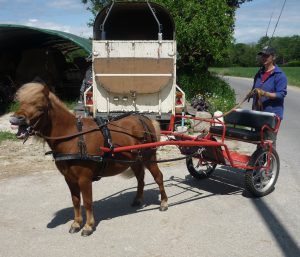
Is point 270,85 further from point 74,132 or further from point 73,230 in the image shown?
point 73,230

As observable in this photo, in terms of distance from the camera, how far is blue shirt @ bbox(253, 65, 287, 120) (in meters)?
5.86

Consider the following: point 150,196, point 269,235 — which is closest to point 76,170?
point 150,196

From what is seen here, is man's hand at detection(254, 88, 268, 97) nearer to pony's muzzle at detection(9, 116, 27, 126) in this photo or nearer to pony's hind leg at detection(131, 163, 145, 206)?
pony's hind leg at detection(131, 163, 145, 206)

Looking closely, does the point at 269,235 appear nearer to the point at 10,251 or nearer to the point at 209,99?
the point at 10,251

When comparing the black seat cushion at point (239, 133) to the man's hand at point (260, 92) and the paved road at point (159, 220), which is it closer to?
the man's hand at point (260, 92)

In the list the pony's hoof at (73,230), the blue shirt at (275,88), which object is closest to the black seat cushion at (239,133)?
the blue shirt at (275,88)

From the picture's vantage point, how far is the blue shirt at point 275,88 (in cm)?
586

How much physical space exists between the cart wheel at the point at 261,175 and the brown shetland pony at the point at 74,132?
4.93 feet

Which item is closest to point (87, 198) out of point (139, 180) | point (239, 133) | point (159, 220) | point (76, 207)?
point (76, 207)

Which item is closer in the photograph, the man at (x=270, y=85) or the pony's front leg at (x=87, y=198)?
the pony's front leg at (x=87, y=198)

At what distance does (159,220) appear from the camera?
519cm

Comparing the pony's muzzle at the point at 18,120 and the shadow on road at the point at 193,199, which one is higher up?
→ the pony's muzzle at the point at 18,120

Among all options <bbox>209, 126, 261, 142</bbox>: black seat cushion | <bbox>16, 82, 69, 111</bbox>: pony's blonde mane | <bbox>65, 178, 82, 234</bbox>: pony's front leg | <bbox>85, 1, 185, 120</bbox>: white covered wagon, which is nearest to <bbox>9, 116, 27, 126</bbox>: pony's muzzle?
<bbox>16, 82, 69, 111</bbox>: pony's blonde mane

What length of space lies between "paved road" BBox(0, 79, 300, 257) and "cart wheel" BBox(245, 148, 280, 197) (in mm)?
157
